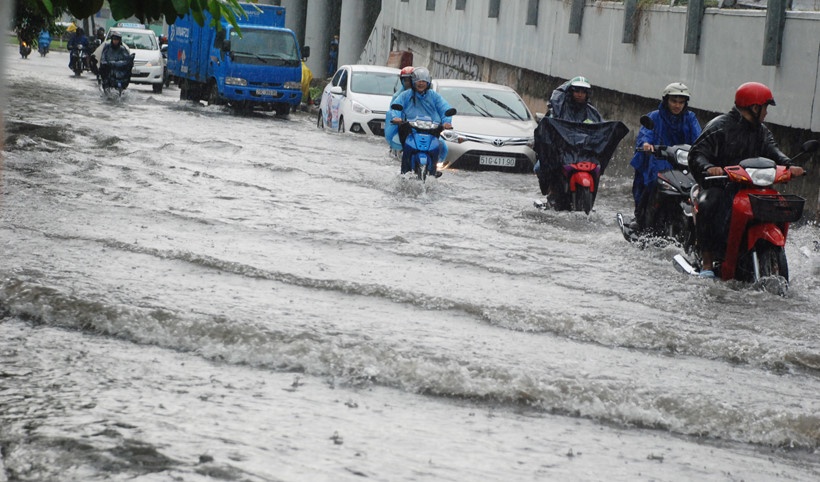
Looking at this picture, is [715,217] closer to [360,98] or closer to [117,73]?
[360,98]

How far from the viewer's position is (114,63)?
113ft

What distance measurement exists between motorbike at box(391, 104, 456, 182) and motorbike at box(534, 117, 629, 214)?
9.10ft

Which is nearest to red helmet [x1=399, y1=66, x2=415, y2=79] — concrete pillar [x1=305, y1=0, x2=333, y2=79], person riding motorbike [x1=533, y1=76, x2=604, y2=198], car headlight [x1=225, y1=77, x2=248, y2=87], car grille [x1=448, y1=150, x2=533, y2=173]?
car grille [x1=448, y1=150, x2=533, y2=173]

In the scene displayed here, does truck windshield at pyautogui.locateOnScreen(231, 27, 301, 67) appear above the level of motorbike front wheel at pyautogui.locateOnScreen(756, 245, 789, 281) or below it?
above

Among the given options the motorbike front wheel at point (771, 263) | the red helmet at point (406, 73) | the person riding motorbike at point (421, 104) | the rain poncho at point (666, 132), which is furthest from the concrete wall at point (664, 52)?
the motorbike front wheel at point (771, 263)

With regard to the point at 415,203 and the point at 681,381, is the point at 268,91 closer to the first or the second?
the point at 415,203

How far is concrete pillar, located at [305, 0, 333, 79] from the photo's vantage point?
57719mm

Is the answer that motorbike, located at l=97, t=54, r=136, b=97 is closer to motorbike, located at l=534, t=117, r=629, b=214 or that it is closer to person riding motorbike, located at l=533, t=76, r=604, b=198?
person riding motorbike, located at l=533, t=76, r=604, b=198

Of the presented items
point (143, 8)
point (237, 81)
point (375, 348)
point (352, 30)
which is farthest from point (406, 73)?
point (352, 30)

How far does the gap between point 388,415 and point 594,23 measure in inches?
739

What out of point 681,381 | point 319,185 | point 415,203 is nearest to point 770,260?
point 681,381

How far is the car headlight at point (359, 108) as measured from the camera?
25.8 metres

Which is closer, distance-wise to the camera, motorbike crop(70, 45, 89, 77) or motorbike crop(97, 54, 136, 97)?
motorbike crop(97, 54, 136, 97)

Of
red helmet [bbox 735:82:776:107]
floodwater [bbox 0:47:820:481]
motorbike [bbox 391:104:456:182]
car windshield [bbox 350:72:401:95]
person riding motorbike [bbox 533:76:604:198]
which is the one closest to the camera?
floodwater [bbox 0:47:820:481]
